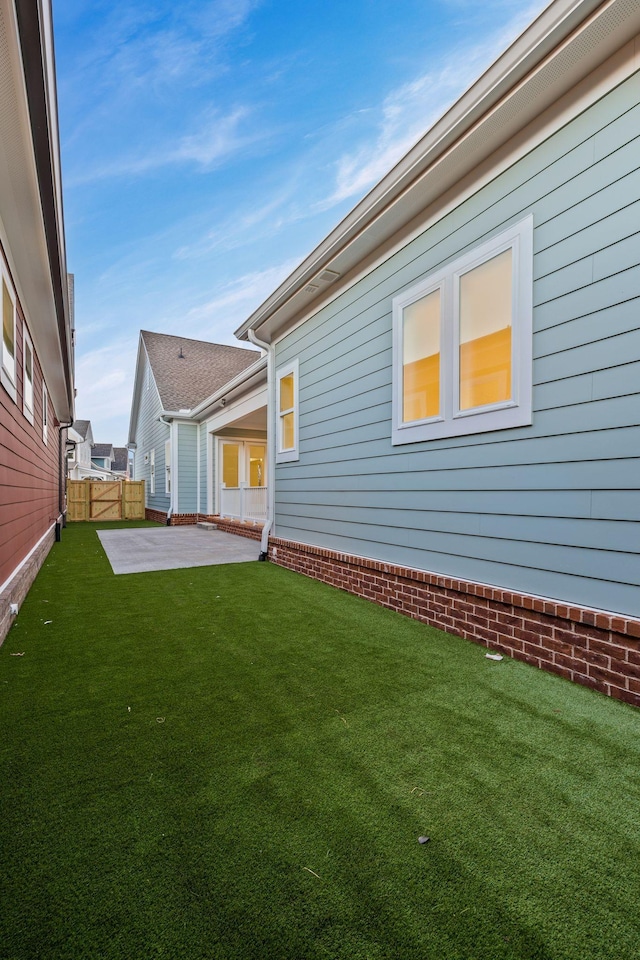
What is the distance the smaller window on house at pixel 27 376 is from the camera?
4.80 meters

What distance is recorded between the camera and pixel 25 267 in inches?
156

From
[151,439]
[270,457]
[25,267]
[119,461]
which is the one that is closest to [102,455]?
[119,461]

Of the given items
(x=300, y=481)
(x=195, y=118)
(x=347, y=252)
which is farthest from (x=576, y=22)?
(x=195, y=118)

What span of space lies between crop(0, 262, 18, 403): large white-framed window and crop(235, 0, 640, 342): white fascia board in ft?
9.52

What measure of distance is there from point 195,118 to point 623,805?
1298cm

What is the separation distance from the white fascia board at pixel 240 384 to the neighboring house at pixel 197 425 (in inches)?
0.8

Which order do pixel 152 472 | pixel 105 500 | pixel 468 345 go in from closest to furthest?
pixel 468 345 → pixel 105 500 → pixel 152 472

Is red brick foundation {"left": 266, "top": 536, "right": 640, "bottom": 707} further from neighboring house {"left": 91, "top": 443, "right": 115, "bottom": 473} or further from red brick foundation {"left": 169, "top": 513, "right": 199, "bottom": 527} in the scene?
neighboring house {"left": 91, "top": 443, "right": 115, "bottom": 473}

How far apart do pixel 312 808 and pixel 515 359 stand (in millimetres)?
2700

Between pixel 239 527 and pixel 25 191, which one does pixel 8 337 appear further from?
pixel 239 527

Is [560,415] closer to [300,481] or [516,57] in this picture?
[516,57]

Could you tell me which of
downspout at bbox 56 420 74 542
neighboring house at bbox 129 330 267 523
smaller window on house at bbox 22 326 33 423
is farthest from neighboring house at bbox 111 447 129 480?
smaller window on house at bbox 22 326 33 423

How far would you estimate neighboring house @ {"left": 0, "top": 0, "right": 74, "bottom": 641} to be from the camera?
6.75 feet

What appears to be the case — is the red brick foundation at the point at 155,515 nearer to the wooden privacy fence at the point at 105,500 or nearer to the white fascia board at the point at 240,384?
the wooden privacy fence at the point at 105,500
